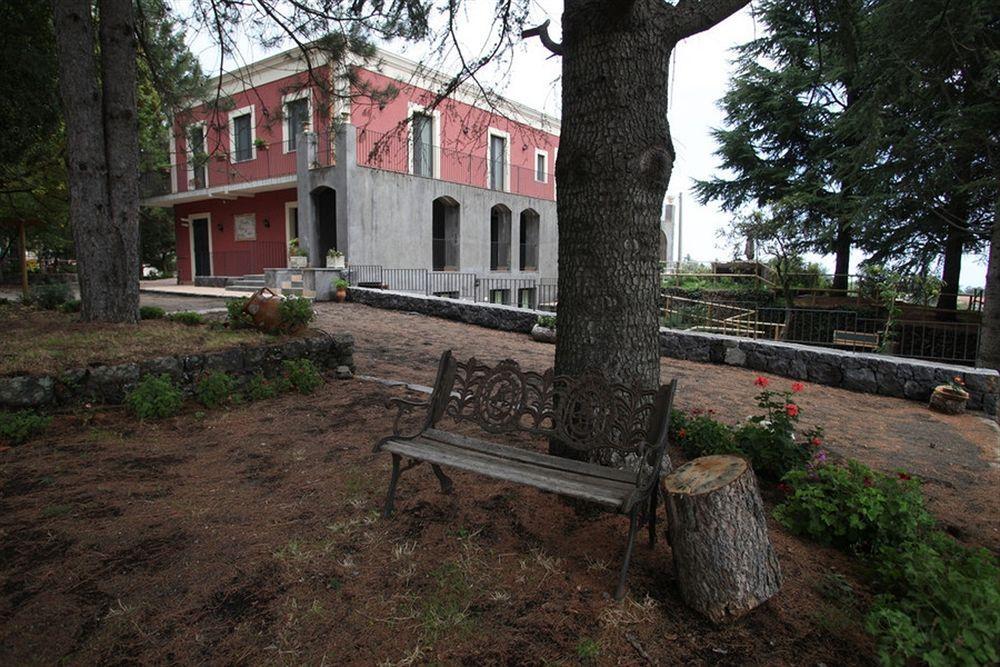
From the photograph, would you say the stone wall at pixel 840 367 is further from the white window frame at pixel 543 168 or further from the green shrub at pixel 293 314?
the white window frame at pixel 543 168

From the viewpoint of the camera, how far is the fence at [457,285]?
50.8ft

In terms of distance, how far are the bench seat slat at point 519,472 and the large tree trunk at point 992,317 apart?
929 centimetres

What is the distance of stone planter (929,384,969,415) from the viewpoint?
6129 mm

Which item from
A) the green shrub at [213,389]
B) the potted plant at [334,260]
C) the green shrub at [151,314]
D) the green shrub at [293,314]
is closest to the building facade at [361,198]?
the potted plant at [334,260]

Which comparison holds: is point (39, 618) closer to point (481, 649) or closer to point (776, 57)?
point (481, 649)

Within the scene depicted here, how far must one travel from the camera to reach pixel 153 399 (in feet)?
14.5

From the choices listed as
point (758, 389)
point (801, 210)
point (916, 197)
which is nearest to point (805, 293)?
point (801, 210)

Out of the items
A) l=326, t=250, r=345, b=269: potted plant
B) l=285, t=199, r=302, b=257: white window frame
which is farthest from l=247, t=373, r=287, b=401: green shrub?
l=285, t=199, r=302, b=257: white window frame

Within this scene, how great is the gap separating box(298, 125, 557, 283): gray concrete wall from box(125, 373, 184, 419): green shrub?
435 inches

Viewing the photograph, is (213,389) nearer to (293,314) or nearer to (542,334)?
(293,314)

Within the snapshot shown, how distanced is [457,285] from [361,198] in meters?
4.38

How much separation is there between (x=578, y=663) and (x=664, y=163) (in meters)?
2.53

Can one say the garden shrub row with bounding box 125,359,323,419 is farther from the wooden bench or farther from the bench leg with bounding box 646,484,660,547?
the bench leg with bounding box 646,484,660,547

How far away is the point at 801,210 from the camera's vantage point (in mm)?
17391
